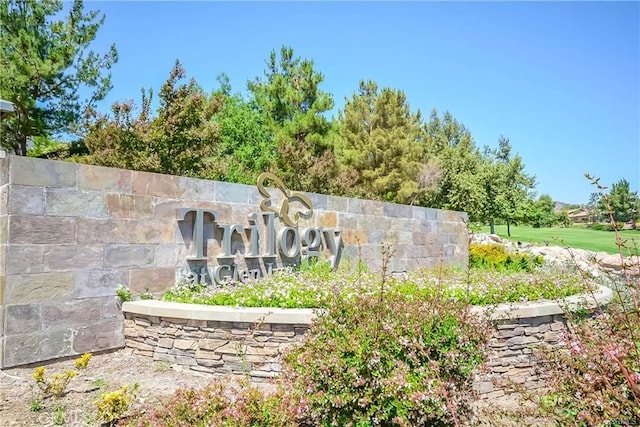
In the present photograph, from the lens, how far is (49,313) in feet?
16.2

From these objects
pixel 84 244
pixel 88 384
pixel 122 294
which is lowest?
pixel 88 384

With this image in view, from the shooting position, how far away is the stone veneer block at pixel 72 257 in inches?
195

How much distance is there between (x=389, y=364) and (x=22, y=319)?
401 centimetres

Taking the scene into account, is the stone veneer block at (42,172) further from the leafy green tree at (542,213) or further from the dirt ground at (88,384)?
the leafy green tree at (542,213)

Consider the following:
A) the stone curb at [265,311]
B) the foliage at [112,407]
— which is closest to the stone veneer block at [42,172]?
the stone curb at [265,311]

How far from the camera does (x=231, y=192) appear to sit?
6965 millimetres

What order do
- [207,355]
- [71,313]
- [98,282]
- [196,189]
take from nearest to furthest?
[207,355], [71,313], [98,282], [196,189]

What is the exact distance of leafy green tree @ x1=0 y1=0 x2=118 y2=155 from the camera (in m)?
12.9

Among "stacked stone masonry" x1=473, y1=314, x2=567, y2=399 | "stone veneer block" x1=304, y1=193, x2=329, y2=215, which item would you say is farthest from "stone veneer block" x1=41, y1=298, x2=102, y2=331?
"stacked stone masonry" x1=473, y1=314, x2=567, y2=399

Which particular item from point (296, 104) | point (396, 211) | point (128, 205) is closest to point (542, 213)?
point (296, 104)

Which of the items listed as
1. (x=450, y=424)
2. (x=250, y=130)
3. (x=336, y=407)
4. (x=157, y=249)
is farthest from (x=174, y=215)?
(x=250, y=130)

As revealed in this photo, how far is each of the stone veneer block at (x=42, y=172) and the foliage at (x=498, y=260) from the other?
8.23 m

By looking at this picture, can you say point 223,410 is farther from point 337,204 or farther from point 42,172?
point 337,204

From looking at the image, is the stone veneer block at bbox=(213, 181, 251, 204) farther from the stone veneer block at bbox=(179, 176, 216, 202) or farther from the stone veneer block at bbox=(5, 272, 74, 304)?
the stone veneer block at bbox=(5, 272, 74, 304)
